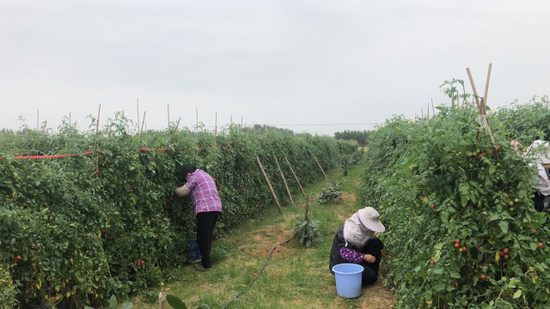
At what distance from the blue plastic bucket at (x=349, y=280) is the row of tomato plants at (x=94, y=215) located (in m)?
2.30

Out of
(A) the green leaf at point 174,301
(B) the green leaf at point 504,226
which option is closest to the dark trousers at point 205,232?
(A) the green leaf at point 174,301

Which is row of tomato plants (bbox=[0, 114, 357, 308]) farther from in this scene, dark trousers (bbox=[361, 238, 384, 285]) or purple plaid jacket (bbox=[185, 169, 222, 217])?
dark trousers (bbox=[361, 238, 384, 285])

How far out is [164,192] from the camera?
5191mm

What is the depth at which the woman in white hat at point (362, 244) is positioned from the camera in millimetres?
4305

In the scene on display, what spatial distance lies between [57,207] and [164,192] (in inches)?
71.3

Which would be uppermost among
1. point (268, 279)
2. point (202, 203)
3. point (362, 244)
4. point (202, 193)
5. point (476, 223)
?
point (476, 223)

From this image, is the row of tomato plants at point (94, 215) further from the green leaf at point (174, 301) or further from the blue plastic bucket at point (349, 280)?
the blue plastic bucket at point (349, 280)

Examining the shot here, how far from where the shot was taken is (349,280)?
4.16 m

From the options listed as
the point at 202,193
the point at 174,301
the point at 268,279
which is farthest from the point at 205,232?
the point at 174,301

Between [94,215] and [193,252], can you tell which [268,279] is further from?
[94,215]

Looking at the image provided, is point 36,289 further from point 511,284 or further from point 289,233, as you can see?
point 289,233

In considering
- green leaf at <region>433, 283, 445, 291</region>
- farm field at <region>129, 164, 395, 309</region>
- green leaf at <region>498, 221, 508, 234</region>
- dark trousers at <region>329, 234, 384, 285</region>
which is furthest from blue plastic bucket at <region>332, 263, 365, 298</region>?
green leaf at <region>498, 221, 508, 234</region>

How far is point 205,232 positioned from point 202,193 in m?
0.59

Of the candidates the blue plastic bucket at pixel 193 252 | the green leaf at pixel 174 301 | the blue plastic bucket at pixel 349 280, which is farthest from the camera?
the blue plastic bucket at pixel 193 252
